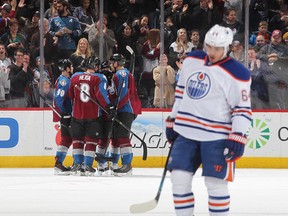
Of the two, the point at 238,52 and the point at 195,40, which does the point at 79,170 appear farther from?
the point at 238,52

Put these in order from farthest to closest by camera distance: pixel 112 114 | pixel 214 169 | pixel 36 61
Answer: pixel 36 61 < pixel 112 114 < pixel 214 169

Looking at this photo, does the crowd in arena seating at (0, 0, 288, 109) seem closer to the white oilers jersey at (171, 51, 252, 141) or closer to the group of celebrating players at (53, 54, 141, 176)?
the group of celebrating players at (53, 54, 141, 176)

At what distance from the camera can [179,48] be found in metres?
13.0

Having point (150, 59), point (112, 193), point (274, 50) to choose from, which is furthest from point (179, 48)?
point (112, 193)

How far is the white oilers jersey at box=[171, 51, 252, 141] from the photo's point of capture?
5.95 m

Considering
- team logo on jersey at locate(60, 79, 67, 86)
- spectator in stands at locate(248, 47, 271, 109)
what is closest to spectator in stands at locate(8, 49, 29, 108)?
team logo on jersey at locate(60, 79, 67, 86)

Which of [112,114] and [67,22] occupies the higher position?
[67,22]

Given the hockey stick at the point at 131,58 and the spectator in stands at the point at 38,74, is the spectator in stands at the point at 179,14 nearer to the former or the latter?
the hockey stick at the point at 131,58

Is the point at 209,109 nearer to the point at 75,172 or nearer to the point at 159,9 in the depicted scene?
the point at 75,172

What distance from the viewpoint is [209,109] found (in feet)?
19.7

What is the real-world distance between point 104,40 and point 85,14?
567mm

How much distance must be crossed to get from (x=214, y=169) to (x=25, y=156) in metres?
7.23

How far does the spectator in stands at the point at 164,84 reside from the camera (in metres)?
12.9

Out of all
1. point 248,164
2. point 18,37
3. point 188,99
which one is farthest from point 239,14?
point 188,99
